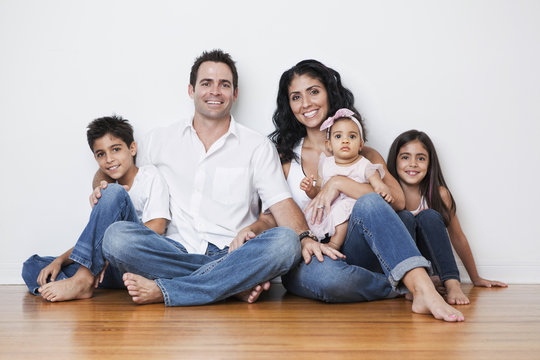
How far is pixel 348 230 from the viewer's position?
2.14 metres

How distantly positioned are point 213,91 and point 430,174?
4.11 ft

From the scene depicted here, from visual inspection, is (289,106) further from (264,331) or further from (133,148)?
(264,331)

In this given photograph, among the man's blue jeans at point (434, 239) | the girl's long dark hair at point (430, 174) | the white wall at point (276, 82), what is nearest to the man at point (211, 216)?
the white wall at point (276, 82)

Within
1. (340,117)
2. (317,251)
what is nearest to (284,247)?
(317,251)

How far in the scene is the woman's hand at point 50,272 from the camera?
234 cm

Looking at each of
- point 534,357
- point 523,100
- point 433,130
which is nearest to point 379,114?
point 433,130

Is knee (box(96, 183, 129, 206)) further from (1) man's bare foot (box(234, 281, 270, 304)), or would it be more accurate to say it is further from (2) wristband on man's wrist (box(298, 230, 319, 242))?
(2) wristband on man's wrist (box(298, 230, 319, 242))

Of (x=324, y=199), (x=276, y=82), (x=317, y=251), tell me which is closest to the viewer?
(x=317, y=251)

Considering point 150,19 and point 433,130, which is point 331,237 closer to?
point 433,130

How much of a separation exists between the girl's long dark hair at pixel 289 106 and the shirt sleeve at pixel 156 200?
64cm

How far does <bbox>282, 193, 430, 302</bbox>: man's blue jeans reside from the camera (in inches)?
73.4

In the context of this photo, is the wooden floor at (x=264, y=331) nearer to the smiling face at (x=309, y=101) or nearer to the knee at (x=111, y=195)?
the knee at (x=111, y=195)

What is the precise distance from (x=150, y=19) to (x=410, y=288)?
205cm

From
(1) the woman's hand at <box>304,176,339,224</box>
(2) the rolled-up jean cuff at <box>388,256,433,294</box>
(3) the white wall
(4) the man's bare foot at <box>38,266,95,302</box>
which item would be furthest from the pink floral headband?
(4) the man's bare foot at <box>38,266,95,302</box>
